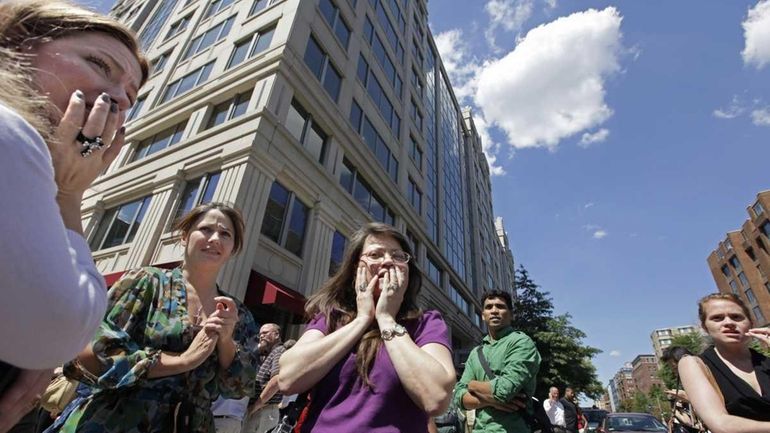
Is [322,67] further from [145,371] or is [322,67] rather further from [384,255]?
[145,371]

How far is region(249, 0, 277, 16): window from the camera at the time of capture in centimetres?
1341

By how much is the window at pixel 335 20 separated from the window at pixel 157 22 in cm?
1061

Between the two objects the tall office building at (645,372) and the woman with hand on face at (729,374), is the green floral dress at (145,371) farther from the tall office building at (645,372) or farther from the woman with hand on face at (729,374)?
the tall office building at (645,372)

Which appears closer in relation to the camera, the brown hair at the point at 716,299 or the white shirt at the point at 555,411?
the brown hair at the point at 716,299

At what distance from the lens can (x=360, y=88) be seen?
15336mm

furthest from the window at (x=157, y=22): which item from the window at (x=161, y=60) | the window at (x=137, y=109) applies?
the window at (x=137, y=109)

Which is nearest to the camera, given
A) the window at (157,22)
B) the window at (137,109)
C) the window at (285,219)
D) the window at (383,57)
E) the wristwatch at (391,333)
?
the wristwatch at (391,333)

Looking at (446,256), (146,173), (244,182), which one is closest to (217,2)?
(146,173)

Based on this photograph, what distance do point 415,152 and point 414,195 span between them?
3.06 m

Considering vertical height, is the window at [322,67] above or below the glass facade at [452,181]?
below

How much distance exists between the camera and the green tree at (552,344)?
22109 mm

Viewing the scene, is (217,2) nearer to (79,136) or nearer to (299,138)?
(299,138)

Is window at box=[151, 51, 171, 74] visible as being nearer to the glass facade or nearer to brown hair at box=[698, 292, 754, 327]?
the glass facade

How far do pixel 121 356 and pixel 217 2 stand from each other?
19.4 meters
